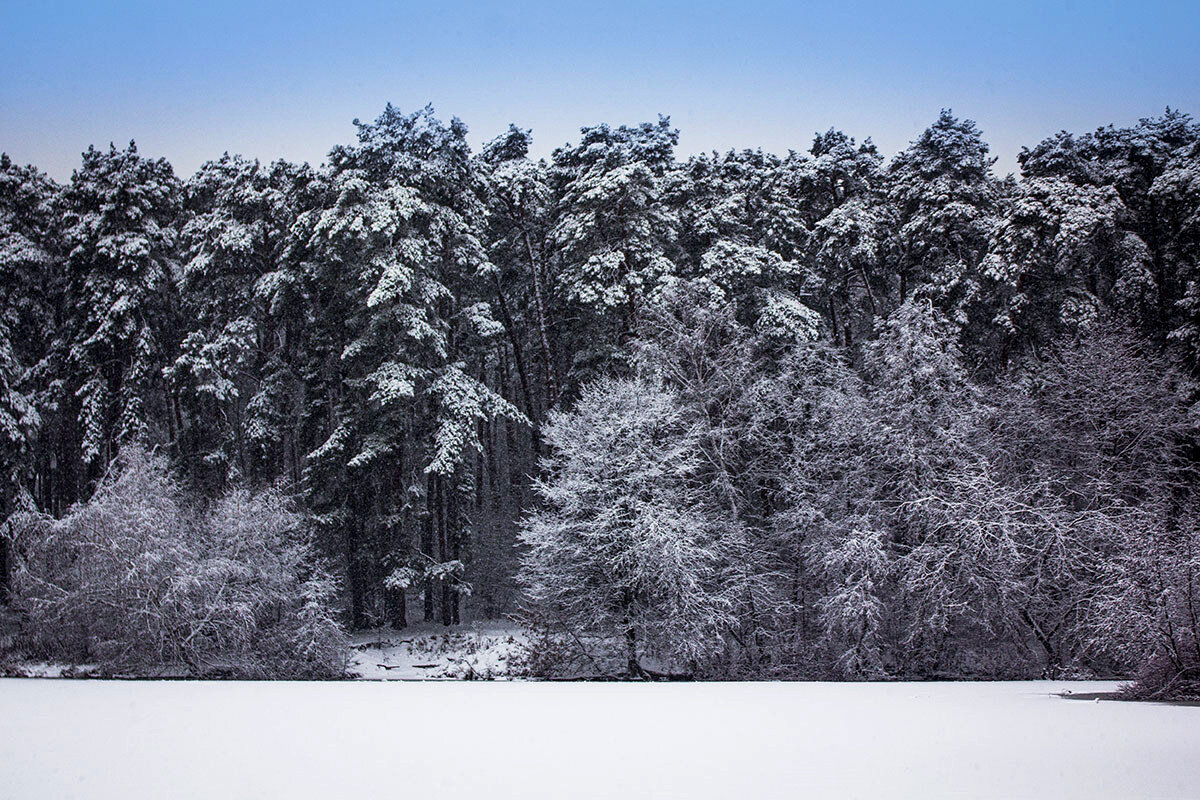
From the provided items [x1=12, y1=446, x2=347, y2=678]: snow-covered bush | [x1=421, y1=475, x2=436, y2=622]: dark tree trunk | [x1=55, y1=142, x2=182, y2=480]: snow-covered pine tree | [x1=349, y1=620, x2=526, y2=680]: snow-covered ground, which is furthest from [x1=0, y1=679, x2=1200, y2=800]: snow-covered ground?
[x1=55, y1=142, x2=182, y2=480]: snow-covered pine tree

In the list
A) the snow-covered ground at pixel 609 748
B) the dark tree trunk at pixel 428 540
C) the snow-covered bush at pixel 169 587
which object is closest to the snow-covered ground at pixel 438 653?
the snow-covered bush at pixel 169 587

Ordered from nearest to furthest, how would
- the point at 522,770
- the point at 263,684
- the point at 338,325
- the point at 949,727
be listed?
the point at 522,770 < the point at 949,727 < the point at 263,684 < the point at 338,325

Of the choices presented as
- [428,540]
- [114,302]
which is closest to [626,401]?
[428,540]

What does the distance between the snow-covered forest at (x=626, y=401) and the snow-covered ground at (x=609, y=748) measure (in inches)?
184

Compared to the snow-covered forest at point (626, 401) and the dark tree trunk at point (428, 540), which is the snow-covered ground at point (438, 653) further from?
the dark tree trunk at point (428, 540)

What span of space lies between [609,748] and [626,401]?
12.4 m

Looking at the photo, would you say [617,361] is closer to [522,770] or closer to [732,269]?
[732,269]

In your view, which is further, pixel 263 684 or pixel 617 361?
pixel 617 361

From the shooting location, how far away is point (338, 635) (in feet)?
64.4

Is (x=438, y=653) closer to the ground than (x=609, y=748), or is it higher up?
closer to the ground

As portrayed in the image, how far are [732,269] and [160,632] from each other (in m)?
17.6

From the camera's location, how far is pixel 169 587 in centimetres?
1794

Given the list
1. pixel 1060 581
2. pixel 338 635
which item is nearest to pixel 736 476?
pixel 1060 581

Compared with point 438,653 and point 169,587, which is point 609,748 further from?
point 438,653
